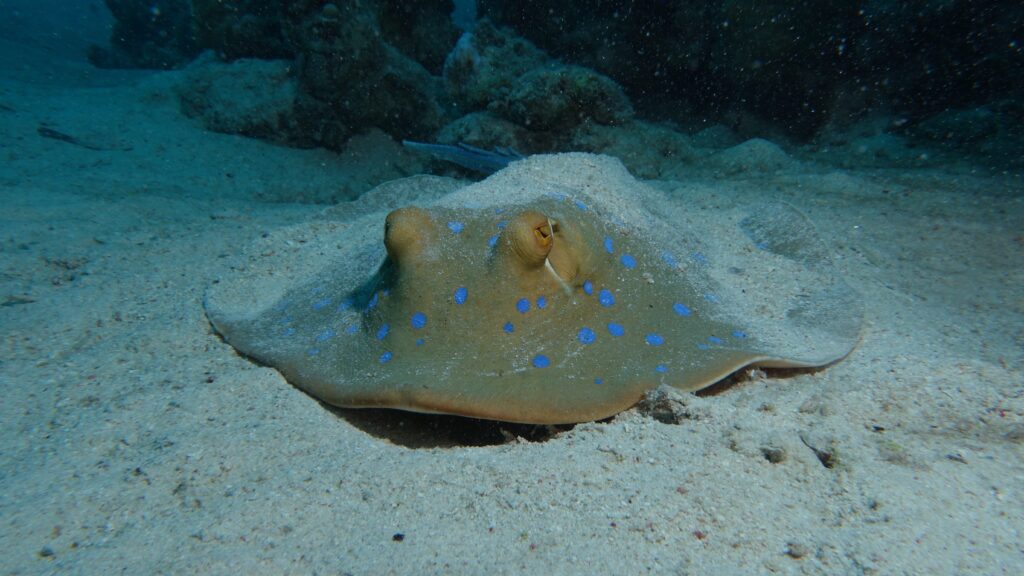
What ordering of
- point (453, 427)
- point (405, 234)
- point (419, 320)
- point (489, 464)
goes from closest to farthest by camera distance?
point (489, 464)
point (419, 320)
point (405, 234)
point (453, 427)

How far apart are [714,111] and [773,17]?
69.6 inches

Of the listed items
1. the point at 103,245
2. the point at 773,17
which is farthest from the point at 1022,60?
the point at 103,245

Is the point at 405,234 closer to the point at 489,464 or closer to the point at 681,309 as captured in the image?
the point at 489,464

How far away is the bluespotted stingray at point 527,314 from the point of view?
2.46m

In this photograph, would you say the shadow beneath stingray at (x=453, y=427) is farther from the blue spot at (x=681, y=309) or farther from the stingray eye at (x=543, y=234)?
the stingray eye at (x=543, y=234)

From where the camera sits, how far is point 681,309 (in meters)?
3.01

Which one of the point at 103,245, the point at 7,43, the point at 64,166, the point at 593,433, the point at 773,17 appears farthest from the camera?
the point at 7,43

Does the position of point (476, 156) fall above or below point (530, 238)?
above

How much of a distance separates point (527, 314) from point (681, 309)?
102cm

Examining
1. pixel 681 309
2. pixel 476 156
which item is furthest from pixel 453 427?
pixel 476 156

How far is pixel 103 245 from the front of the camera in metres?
5.20

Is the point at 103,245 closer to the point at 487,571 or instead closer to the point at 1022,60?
the point at 487,571

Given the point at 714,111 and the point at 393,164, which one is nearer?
the point at 714,111

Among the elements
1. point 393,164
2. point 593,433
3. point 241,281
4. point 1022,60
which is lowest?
point 241,281
